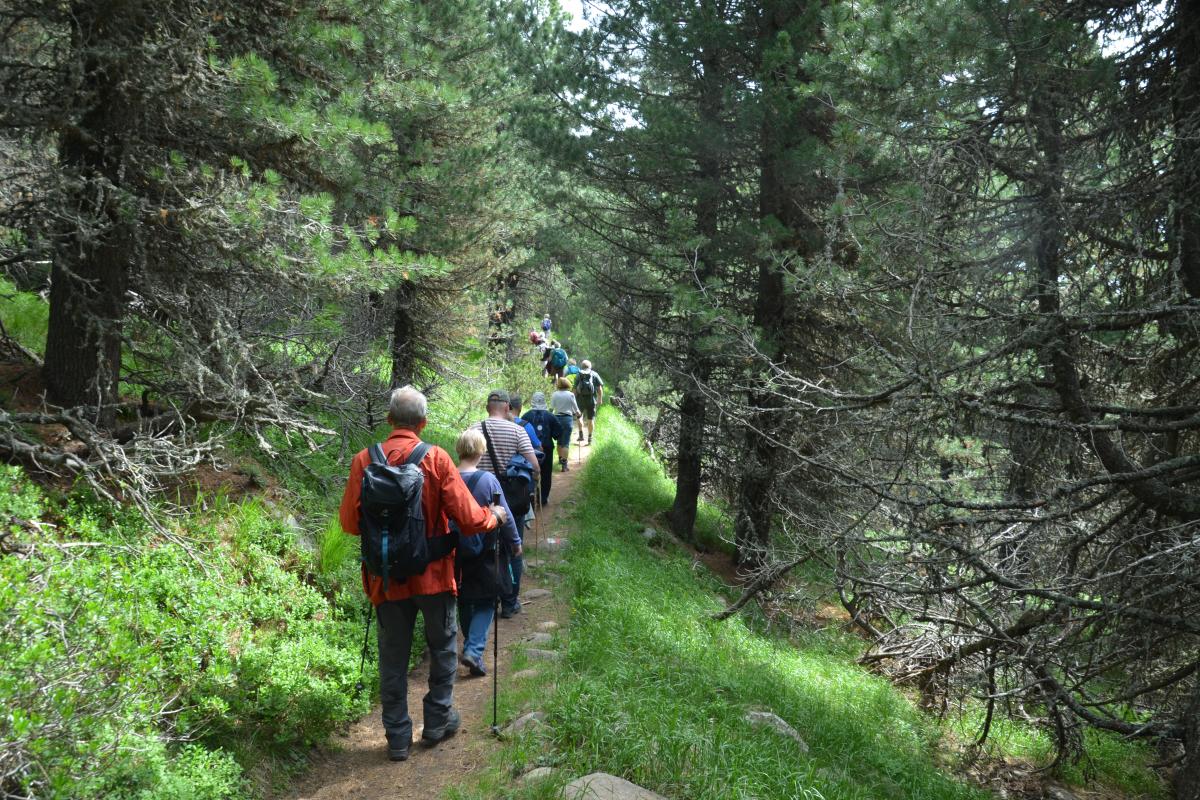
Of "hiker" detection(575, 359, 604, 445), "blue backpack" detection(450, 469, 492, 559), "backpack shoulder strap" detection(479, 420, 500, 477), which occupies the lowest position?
"blue backpack" detection(450, 469, 492, 559)

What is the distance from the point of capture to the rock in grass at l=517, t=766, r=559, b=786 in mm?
4251

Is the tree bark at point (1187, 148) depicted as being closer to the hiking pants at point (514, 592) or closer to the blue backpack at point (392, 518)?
the blue backpack at point (392, 518)

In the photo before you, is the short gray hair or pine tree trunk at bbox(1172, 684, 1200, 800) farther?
the short gray hair

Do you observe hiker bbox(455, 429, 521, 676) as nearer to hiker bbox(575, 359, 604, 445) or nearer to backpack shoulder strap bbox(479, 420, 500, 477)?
backpack shoulder strap bbox(479, 420, 500, 477)

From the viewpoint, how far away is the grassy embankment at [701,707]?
14.8ft

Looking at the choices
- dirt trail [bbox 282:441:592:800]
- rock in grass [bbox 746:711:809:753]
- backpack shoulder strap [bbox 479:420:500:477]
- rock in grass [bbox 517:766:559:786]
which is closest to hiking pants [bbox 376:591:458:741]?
dirt trail [bbox 282:441:592:800]

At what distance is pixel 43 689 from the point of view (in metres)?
3.24

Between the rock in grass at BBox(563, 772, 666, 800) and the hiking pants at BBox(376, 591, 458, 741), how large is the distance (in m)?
1.35

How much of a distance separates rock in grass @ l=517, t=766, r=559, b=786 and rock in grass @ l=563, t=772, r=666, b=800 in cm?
17

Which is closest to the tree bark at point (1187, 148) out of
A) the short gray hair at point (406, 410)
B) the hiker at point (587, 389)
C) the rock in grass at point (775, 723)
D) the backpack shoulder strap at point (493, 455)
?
the rock in grass at point (775, 723)

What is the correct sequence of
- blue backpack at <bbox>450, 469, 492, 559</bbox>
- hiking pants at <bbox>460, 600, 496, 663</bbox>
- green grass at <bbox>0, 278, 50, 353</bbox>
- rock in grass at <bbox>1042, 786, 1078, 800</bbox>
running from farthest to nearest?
1. rock in grass at <bbox>1042, 786, 1078, 800</bbox>
2. green grass at <bbox>0, 278, 50, 353</bbox>
3. hiking pants at <bbox>460, 600, 496, 663</bbox>
4. blue backpack at <bbox>450, 469, 492, 559</bbox>

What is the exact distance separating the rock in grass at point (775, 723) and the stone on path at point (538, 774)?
1.98 meters

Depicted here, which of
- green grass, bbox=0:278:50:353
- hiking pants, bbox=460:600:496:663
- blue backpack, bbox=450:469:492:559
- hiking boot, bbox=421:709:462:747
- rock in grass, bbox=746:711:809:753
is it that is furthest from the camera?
green grass, bbox=0:278:50:353

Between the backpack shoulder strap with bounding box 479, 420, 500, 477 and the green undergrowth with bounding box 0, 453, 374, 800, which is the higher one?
the backpack shoulder strap with bounding box 479, 420, 500, 477
